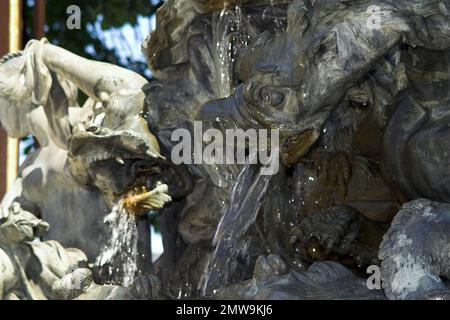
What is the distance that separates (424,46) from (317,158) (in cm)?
80

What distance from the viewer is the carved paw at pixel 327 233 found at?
5.98 metres

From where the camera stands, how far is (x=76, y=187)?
692 centimetres

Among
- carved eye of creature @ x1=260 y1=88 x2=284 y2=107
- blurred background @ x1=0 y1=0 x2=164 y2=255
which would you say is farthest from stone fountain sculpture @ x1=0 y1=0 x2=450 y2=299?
blurred background @ x1=0 y1=0 x2=164 y2=255

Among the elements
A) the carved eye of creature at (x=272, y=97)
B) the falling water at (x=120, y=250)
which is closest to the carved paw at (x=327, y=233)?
the carved eye of creature at (x=272, y=97)

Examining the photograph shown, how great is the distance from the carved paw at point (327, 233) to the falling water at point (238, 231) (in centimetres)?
22

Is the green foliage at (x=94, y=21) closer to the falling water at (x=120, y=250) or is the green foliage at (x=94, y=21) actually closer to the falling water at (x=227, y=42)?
the falling water at (x=120, y=250)

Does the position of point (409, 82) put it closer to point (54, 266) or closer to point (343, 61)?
point (343, 61)

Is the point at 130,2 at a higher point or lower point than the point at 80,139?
higher

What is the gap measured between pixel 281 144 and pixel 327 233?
0.36m

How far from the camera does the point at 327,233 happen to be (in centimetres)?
598
